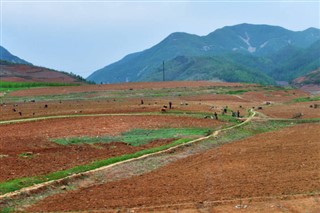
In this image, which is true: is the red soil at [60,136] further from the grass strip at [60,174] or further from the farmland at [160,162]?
the grass strip at [60,174]

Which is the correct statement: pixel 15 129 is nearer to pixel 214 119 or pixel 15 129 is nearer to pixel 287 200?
pixel 214 119

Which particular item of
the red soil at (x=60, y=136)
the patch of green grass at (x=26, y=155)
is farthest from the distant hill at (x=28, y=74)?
the patch of green grass at (x=26, y=155)

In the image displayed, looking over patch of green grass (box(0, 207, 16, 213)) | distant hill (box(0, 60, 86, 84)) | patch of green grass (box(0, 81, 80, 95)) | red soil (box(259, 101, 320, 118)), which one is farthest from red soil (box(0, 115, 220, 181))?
distant hill (box(0, 60, 86, 84))

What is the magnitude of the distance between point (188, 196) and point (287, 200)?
4.38 metres

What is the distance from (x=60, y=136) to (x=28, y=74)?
9480cm

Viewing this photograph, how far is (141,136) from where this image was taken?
120 ft

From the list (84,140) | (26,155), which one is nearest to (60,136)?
(84,140)

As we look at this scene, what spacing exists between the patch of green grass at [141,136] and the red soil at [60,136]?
3.53 feet

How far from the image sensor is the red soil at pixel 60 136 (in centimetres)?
2636

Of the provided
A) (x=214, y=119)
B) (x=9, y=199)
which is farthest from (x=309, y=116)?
(x=9, y=199)

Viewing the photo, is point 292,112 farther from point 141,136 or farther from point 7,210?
point 7,210

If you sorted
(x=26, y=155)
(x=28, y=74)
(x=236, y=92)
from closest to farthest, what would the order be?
(x=26, y=155)
(x=236, y=92)
(x=28, y=74)

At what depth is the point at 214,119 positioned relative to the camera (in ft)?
147

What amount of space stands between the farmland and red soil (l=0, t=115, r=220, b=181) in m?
0.07
